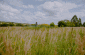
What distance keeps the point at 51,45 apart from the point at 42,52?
1.44ft

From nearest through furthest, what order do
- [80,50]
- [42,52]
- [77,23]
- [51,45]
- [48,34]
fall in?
[80,50] → [42,52] → [51,45] → [48,34] → [77,23]

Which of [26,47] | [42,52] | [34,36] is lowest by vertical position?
[42,52]

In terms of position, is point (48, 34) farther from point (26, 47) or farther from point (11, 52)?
point (11, 52)

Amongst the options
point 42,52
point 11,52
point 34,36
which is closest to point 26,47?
point 11,52

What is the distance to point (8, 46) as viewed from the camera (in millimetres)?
476

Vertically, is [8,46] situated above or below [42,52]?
above

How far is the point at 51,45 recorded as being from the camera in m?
1.79

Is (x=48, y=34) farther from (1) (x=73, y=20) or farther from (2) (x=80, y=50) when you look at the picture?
(1) (x=73, y=20)

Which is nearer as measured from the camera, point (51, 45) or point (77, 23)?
point (51, 45)

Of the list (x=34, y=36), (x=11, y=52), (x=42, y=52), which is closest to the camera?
(x=11, y=52)

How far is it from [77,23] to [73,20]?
13.4 ft

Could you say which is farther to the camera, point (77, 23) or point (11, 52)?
point (77, 23)

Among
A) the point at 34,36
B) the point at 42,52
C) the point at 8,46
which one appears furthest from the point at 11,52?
the point at 34,36

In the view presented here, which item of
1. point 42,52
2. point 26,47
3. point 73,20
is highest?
point 73,20
